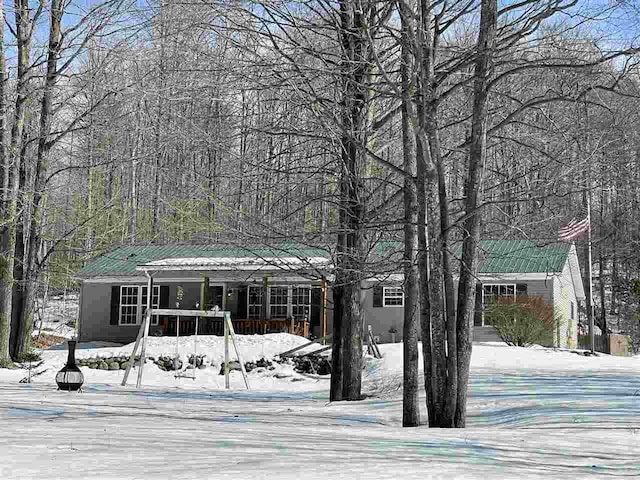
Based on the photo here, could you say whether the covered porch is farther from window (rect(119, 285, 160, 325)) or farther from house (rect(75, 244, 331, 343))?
window (rect(119, 285, 160, 325))

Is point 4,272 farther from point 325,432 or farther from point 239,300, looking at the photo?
point 325,432

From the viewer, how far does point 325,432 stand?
8.16 m

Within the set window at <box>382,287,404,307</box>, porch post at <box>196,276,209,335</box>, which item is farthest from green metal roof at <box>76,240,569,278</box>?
window at <box>382,287,404,307</box>

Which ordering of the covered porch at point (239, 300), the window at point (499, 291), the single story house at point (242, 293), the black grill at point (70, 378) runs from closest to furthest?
the black grill at point (70, 378)
the window at point (499, 291)
the single story house at point (242, 293)
the covered porch at point (239, 300)

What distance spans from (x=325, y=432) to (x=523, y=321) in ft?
52.8

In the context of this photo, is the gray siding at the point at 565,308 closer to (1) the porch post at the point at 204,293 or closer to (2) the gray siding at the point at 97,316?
(1) the porch post at the point at 204,293

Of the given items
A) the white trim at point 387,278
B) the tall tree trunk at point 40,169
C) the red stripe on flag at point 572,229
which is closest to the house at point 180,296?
the white trim at point 387,278

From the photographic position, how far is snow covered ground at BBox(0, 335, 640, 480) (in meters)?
5.86

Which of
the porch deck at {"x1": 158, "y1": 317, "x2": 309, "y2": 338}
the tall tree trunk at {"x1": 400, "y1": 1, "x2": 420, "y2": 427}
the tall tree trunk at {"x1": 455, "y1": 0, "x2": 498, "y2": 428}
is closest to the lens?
the tall tree trunk at {"x1": 455, "y1": 0, "x2": 498, "y2": 428}

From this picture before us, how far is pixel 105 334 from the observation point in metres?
29.6

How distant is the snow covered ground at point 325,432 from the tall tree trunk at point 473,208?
0.64 m

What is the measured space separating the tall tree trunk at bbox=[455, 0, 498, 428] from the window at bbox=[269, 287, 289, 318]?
64.7 feet

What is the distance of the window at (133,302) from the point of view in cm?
2967

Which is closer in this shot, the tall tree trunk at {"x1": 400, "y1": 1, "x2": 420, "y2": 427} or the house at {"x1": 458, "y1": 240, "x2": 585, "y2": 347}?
the tall tree trunk at {"x1": 400, "y1": 1, "x2": 420, "y2": 427}
